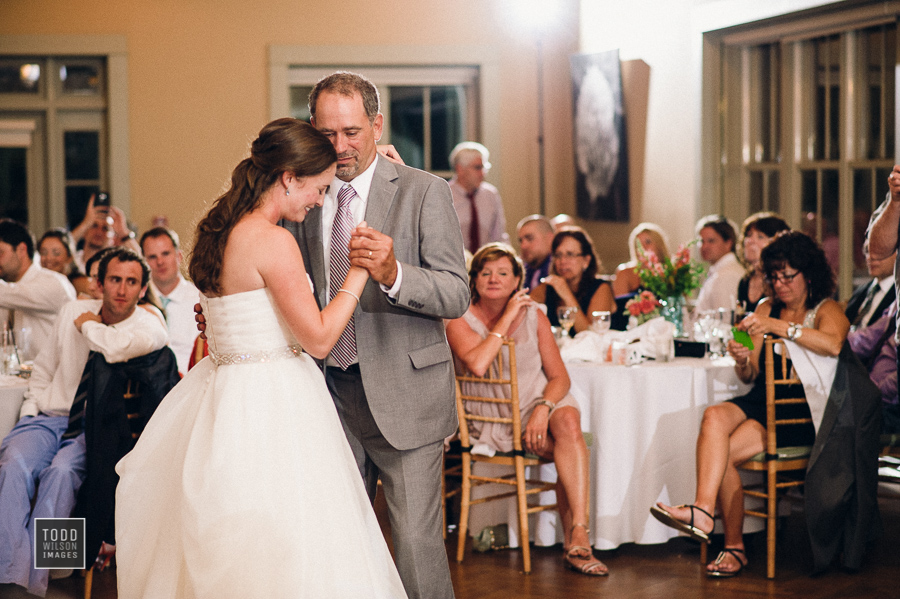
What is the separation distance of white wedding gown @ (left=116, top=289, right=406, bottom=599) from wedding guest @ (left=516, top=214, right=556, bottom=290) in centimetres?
389

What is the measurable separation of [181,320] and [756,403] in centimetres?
285

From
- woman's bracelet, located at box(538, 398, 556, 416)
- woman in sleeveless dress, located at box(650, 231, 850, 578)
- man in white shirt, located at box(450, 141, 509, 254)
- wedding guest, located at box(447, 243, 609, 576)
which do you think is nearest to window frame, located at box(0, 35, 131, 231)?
man in white shirt, located at box(450, 141, 509, 254)

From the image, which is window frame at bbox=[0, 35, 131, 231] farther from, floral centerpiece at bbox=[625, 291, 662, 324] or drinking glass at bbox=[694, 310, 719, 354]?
drinking glass at bbox=[694, 310, 719, 354]

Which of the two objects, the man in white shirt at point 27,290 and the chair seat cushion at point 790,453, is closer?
the chair seat cushion at point 790,453

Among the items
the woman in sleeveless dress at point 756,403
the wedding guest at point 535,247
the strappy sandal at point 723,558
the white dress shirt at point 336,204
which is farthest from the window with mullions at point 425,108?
the white dress shirt at point 336,204

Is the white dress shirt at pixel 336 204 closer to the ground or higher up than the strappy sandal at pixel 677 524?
higher up

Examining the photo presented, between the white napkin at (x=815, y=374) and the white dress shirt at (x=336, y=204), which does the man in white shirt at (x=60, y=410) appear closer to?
the white dress shirt at (x=336, y=204)

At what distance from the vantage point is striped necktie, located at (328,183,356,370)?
2.45m

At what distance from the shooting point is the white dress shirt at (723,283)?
229 inches

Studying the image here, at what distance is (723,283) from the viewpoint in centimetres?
585

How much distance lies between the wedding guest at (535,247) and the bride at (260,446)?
3.88 metres

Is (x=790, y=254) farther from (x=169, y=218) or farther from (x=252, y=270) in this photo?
(x=169, y=218)

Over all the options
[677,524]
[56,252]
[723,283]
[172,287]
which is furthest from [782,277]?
[56,252]

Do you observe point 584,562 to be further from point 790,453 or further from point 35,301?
point 35,301
